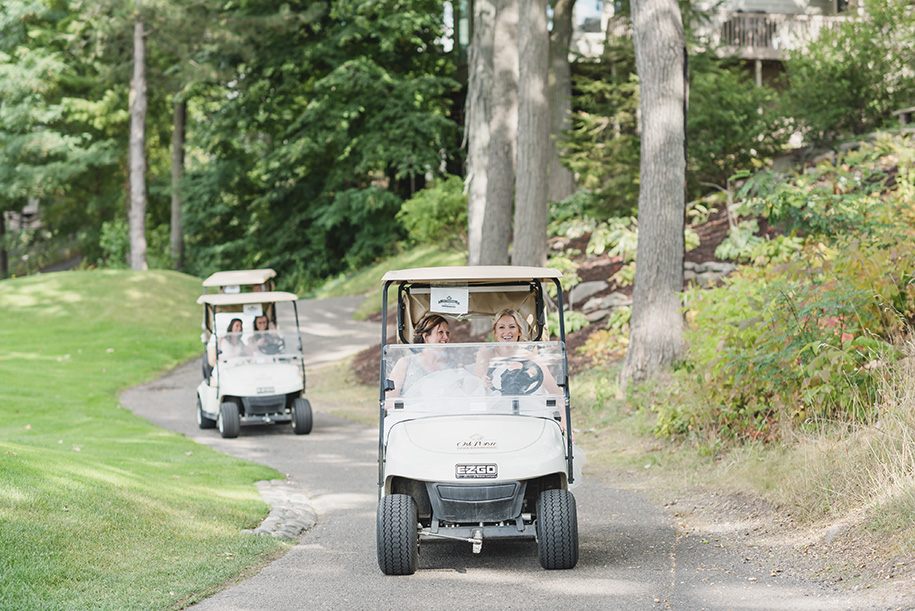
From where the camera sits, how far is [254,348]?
1330cm

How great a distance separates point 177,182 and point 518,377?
3314cm

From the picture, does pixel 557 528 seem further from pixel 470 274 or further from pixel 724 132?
pixel 724 132

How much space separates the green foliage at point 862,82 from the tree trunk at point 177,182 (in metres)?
25.1

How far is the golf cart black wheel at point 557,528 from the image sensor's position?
19.3 feet

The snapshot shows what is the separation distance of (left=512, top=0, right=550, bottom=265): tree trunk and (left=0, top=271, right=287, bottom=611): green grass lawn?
6.31 meters

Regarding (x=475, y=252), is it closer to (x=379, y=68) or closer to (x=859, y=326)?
(x=859, y=326)

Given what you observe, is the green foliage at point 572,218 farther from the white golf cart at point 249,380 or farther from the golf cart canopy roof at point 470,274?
the golf cart canopy roof at point 470,274

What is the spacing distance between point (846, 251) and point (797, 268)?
73 cm

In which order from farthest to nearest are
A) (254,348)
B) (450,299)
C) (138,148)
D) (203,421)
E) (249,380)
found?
(138,148) < (203,421) < (254,348) < (249,380) < (450,299)

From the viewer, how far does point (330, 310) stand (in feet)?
90.3

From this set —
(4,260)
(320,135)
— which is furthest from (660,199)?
(4,260)

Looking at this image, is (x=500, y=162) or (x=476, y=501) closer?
(x=476, y=501)

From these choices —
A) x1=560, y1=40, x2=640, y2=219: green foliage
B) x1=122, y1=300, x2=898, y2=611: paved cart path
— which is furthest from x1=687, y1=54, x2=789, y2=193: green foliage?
x1=122, y1=300, x2=898, y2=611: paved cart path

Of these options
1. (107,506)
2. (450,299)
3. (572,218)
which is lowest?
(107,506)
